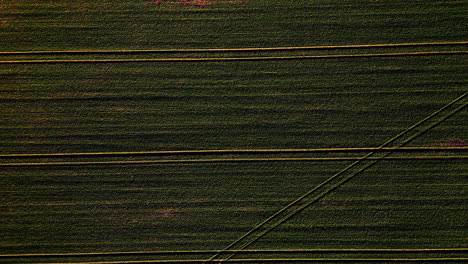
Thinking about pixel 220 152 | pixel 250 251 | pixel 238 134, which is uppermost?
pixel 238 134

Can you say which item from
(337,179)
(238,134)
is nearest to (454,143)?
(337,179)

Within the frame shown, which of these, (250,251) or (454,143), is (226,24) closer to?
(250,251)

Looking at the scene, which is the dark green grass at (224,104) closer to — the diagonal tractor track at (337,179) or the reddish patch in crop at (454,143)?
the diagonal tractor track at (337,179)

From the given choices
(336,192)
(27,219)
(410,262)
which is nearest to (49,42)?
(27,219)

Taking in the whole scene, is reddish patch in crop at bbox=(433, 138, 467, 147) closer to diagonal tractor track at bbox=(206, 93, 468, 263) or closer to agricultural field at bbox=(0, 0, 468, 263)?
agricultural field at bbox=(0, 0, 468, 263)

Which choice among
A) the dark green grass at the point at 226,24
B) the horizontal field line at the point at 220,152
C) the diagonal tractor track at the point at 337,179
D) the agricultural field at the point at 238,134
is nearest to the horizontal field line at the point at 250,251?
the agricultural field at the point at 238,134

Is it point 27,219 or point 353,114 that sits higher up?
point 353,114

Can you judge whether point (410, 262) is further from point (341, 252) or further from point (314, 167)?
point (314, 167)

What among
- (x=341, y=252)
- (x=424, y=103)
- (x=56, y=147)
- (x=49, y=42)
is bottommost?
(x=341, y=252)
